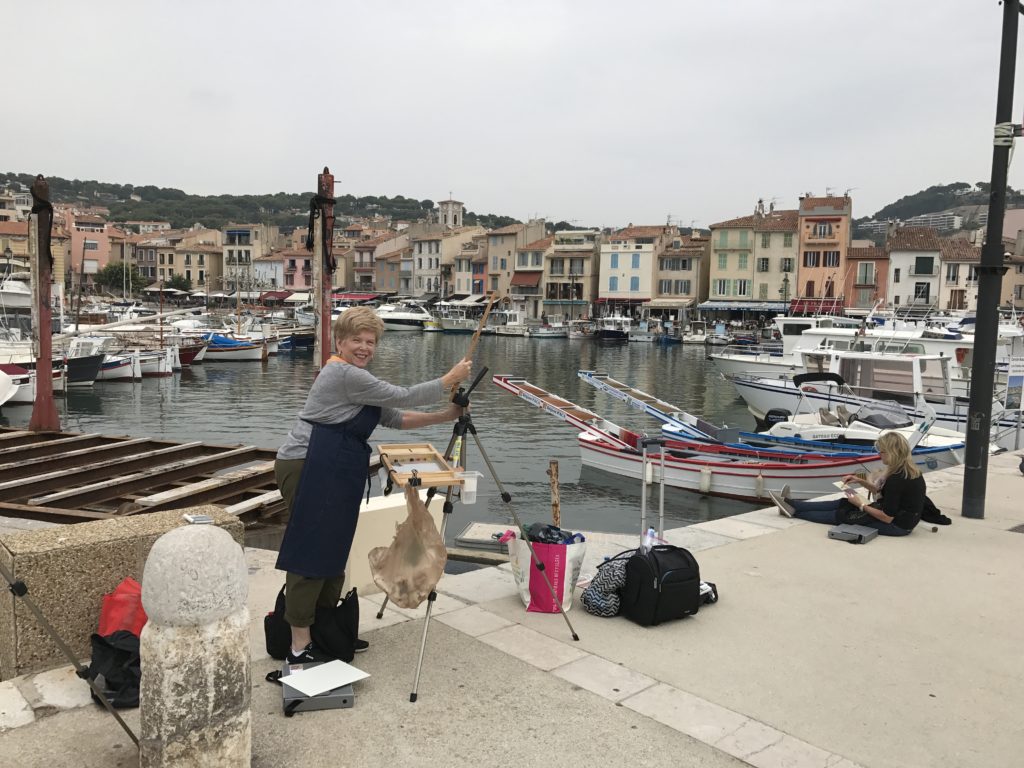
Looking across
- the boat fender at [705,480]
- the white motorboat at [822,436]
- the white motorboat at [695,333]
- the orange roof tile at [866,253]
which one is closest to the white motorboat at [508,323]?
the white motorboat at [695,333]

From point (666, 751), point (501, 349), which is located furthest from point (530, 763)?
point (501, 349)

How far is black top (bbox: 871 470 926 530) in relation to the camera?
7.62m

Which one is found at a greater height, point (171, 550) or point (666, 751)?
point (171, 550)

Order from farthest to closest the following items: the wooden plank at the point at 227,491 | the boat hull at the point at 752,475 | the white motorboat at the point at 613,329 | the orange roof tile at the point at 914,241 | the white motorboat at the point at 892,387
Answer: the white motorboat at the point at 613,329, the orange roof tile at the point at 914,241, the white motorboat at the point at 892,387, the boat hull at the point at 752,475, the wooden plank at the point at 227,491

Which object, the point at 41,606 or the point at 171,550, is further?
the point at 41,606

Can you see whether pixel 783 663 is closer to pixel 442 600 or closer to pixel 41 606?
pixel 442 600

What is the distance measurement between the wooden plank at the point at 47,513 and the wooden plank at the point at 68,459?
2265 millimetres

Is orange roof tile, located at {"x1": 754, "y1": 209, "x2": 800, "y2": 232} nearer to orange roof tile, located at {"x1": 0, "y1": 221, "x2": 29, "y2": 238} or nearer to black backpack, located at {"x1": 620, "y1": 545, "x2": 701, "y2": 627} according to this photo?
orange roof tile, located at {"x1": 0, "y1": 221, "x2": 29, "y2": 238}

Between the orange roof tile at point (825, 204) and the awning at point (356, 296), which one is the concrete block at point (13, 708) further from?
the awning at point (356, 296)

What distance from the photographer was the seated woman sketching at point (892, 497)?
24.7ft

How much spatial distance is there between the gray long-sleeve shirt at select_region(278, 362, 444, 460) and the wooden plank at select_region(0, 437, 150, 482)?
25.2 ft

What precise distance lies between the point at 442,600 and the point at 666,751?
2317 mm

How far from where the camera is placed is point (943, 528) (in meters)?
8.15

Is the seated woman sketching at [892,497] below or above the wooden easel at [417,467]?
below
